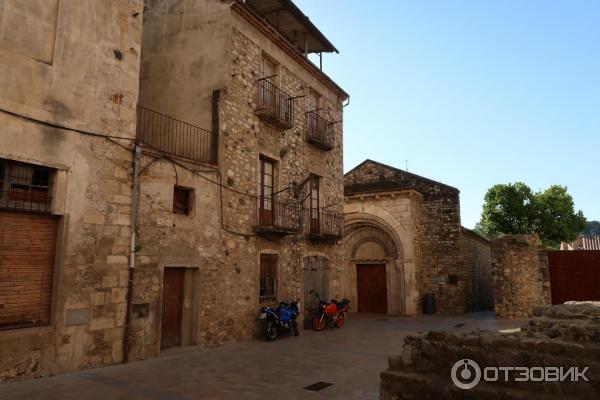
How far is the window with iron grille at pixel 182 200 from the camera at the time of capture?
9.31 m

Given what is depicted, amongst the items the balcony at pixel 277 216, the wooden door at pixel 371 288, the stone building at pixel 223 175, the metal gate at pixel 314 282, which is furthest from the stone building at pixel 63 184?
the wooden door at pixel 371 288

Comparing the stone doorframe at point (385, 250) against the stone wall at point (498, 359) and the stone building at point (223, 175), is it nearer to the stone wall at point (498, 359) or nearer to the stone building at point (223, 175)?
the stone building at point (223, 175)

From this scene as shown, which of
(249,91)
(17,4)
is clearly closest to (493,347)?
(17,4)

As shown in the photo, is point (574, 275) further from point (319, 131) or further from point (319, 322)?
point (319, 131)

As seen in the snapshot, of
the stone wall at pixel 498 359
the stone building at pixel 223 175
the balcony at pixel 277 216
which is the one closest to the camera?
the stone wall at pixel 498 359

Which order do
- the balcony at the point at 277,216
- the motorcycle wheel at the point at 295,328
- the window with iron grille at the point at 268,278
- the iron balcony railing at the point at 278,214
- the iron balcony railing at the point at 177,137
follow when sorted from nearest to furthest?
the iron balcony railing at the point at 177,137, the balcony at the point at 277,216, the iron balcony railing at the point at 278,214, the window with iron grille at the point at 268,278, the motorcycle wheel at the point at 295,328

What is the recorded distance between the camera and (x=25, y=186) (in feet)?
22.2

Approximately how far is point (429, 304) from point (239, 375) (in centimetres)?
1390

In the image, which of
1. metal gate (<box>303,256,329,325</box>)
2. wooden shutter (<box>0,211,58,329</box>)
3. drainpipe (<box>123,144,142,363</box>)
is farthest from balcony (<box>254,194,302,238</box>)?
wooden shutter (<box>0,211,58,329</box>)

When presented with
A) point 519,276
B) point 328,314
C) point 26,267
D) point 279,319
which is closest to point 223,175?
point 279,319

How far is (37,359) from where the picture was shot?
650 centimetres

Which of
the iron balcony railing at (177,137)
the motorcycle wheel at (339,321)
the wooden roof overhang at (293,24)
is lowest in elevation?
the motorcycle wheel at (339,321)

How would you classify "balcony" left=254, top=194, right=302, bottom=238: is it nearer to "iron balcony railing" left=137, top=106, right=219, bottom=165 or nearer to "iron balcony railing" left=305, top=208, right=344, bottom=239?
"iron balcony railing" left=305, top=208, right=344, bottom=239

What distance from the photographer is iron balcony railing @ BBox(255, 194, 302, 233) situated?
1165cm
